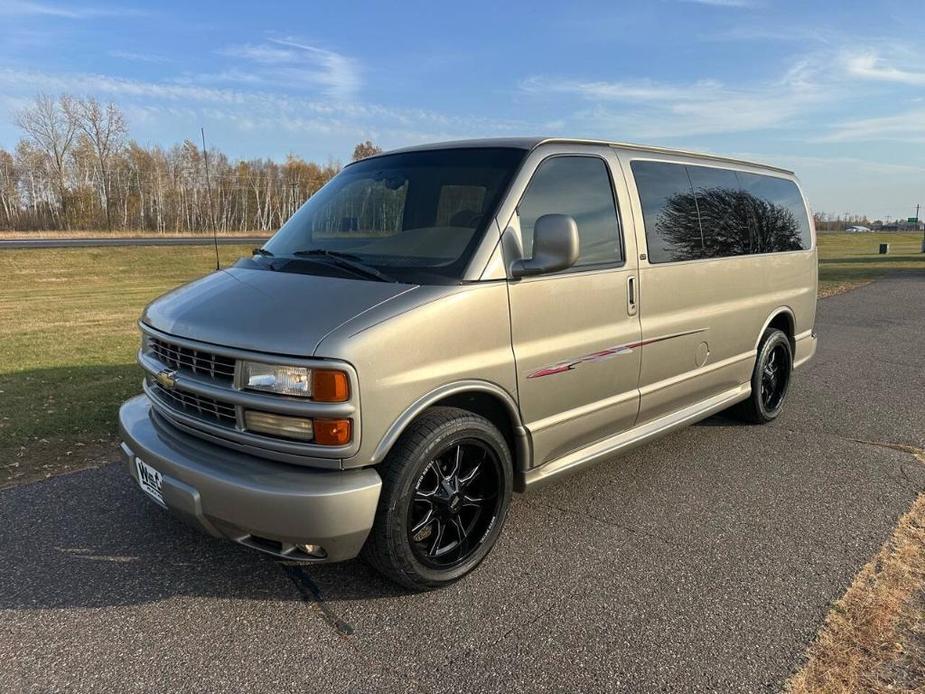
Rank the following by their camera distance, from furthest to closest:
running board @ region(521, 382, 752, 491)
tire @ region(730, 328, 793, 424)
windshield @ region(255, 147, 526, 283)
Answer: tire @ region(730, 328, 793, 424), running board @ region(521, 382, 752, 491), windshield @ region(255, 147, 526, 283)

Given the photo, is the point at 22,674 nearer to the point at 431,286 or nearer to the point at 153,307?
the point at 153,307

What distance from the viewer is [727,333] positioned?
185 inches

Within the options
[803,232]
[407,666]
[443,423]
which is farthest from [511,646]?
[803,232]

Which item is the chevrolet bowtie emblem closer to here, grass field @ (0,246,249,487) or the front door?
the front door

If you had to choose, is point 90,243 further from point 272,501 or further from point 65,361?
point 272,501

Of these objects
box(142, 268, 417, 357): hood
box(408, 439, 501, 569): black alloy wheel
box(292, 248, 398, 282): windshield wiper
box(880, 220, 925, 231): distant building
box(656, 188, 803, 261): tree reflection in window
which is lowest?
box(408, 439, 501, 569): black alloy wheel

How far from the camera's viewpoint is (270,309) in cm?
282

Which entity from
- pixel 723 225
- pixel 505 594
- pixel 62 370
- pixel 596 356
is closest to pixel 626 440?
pixel 596 356

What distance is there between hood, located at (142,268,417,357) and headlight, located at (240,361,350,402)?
2.9 inches

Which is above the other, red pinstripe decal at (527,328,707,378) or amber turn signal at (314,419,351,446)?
red pinstripe decal at (527,328,707,378)

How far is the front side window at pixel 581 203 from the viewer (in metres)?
3.30

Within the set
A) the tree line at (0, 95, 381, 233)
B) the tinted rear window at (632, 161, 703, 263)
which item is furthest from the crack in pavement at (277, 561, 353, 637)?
the tree line at (0, 95, 381, 233)

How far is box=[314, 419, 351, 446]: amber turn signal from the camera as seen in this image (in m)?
2.55

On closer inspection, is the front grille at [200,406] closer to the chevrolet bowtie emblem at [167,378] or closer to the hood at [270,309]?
the chevrolet bowtie emblem at [167,378]
